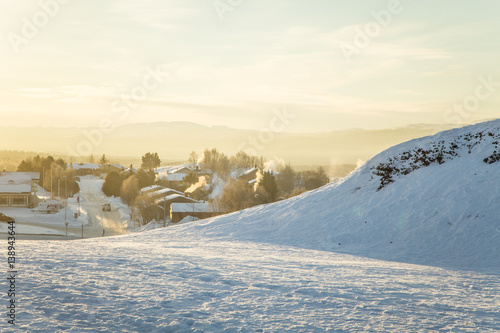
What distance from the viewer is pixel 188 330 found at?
7.71m

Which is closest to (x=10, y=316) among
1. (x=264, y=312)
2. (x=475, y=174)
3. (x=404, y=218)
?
(x=264, y=312)

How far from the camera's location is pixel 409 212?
2141cm

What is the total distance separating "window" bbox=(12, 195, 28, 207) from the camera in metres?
74.8

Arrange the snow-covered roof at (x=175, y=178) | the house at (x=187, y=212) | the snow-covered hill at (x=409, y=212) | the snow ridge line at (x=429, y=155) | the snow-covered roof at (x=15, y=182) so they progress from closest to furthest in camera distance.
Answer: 1. the snow-covered hill at (x=409, y=212)
2. the snow ridge line at (x=429, y=155)
3. the snow-covered roof at (x=15, y=182)
4. the house at (x=187, y=212)
5. the snow-covered roof at (x=175, y=178)

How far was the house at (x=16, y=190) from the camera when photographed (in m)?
73.8

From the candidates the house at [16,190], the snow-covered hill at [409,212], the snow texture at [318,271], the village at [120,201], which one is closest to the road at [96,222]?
the village at [120,201]

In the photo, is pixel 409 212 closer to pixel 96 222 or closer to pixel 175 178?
pixel 96 222

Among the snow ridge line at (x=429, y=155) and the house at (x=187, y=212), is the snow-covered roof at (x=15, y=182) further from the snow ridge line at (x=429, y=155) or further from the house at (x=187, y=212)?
the snow ridge line at (x=429, y=155)

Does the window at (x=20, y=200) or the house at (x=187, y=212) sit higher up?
the window at (x=20, y=200)

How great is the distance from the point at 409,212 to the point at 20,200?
232ft

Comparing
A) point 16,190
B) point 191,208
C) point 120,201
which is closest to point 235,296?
point 191,208

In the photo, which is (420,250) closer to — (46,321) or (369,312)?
(369,312)

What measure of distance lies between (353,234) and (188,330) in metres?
14.4

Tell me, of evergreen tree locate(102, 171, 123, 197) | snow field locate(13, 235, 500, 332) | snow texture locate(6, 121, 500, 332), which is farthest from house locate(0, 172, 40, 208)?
snow field locate(13, 235, 500, 332)
